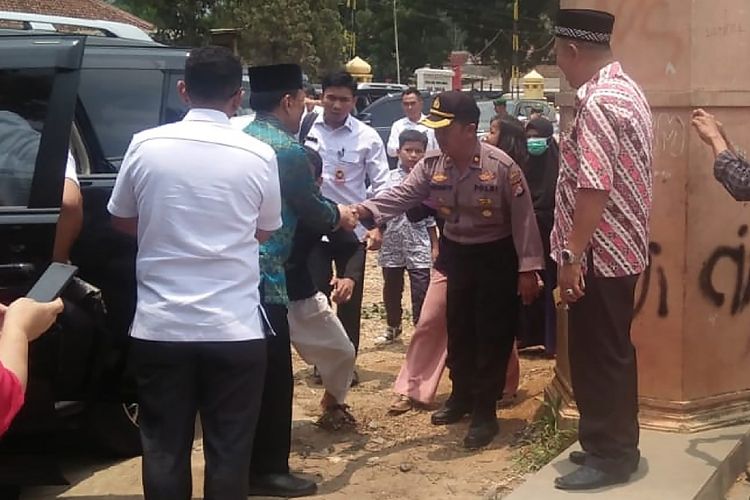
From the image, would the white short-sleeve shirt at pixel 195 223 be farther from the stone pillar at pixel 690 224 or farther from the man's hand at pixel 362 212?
the stone pillar at pixel 690 224

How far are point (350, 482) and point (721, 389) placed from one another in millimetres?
1716

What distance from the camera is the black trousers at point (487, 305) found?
5086 mm

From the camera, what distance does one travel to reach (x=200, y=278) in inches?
136

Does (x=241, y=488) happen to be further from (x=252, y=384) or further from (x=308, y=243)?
(x=308, y=243)

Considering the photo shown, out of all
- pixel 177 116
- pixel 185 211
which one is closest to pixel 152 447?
pixel 185 211

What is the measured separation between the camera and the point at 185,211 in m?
3.40

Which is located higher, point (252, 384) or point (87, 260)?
point (87, 260)

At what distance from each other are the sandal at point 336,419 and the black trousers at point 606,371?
1644 millimetres

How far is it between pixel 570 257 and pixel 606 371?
1.72 feet

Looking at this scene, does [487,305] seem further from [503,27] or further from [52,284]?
[503,27]

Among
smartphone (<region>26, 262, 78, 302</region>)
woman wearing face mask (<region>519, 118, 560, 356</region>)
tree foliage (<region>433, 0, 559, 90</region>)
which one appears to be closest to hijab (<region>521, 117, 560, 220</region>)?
woman wearing face mask (<region>519, 118, 560, 356</region>)

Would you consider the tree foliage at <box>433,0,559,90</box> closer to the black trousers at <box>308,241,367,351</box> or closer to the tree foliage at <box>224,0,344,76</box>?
the tree foliage at <box>224,0,344,76</box>

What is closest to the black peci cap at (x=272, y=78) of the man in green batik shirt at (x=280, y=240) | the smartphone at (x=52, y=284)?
the man in green batik shirt at (x=280, y=240)

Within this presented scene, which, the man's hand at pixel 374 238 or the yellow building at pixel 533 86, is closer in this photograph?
the man's hand at pixel 374 238
